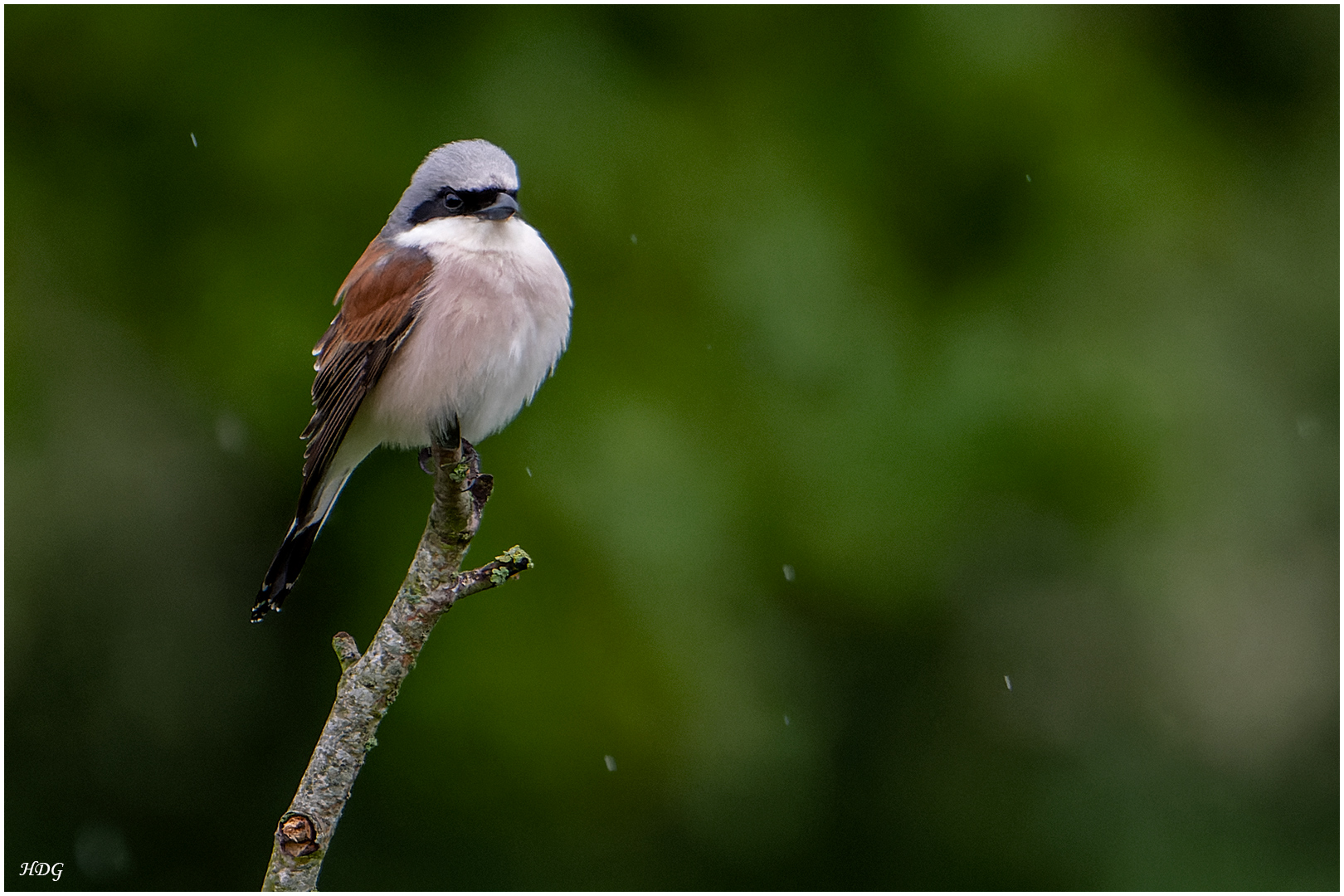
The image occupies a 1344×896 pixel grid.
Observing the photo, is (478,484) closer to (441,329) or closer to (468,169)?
(441,329)

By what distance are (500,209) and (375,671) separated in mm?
1456

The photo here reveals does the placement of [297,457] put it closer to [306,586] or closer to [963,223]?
[306,586]

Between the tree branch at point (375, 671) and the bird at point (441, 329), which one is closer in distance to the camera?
the tree branch at point (375, 671)

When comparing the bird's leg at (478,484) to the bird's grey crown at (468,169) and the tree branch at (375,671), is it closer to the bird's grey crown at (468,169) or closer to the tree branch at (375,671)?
the tree branch at (375,671)

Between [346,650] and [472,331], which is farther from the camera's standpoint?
[472,331]

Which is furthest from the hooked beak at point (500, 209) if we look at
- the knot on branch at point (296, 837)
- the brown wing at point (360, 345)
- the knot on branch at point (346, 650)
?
the knot on branch at point (296, 837)

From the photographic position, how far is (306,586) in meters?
4.87

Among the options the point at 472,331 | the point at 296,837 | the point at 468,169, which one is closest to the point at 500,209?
the point at 468,169

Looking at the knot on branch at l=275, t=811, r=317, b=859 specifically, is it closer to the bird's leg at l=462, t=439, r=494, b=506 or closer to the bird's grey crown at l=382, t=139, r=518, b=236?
the bird's leg at l=462, t=439, r=494, b=506

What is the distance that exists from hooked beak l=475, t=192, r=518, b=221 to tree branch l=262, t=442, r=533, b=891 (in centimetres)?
91

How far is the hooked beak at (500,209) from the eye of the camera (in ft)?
11.5

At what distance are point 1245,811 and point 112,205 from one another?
5.18 m

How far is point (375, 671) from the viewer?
103 inches

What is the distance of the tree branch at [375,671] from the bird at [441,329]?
24.3 inches
